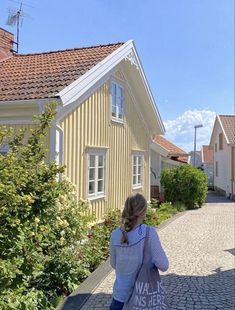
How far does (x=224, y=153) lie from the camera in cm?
3088

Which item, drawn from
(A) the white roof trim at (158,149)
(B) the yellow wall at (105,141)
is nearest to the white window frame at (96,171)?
(B) the yellow wall at (105,141)

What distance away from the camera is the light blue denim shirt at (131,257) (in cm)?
349

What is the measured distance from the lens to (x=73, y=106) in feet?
33.3

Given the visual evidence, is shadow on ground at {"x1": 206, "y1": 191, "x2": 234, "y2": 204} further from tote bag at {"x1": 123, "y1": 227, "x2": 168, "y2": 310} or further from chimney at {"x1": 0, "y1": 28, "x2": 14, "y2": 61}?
tote bag at {"x1": 123, "y1": 227, "x2": 168, "y2": 310}

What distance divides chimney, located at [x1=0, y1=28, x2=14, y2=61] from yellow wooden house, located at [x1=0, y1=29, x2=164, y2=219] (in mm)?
38

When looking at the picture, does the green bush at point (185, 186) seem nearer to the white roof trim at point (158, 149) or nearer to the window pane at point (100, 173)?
the white roof trim at point (158, 149)

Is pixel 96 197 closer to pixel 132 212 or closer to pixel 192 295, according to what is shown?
pixel 192 295

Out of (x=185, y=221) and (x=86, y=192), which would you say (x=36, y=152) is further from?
(x=185, y=221)

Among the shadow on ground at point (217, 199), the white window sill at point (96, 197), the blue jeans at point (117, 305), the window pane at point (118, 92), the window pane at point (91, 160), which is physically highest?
Result: the window pane at point (118, 92)

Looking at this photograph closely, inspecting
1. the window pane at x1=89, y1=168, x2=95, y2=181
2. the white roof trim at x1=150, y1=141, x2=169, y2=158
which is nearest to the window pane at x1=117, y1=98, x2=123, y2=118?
the window pane at x1=89, y1=168, x2=95, y2=181

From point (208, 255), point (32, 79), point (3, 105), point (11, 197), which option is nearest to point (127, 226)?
point (11, 197)

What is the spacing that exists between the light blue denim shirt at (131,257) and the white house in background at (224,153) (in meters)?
24.8

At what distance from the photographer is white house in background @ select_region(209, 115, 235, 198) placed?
2797 cm

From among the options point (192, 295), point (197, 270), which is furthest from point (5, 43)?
point (192, 295)
